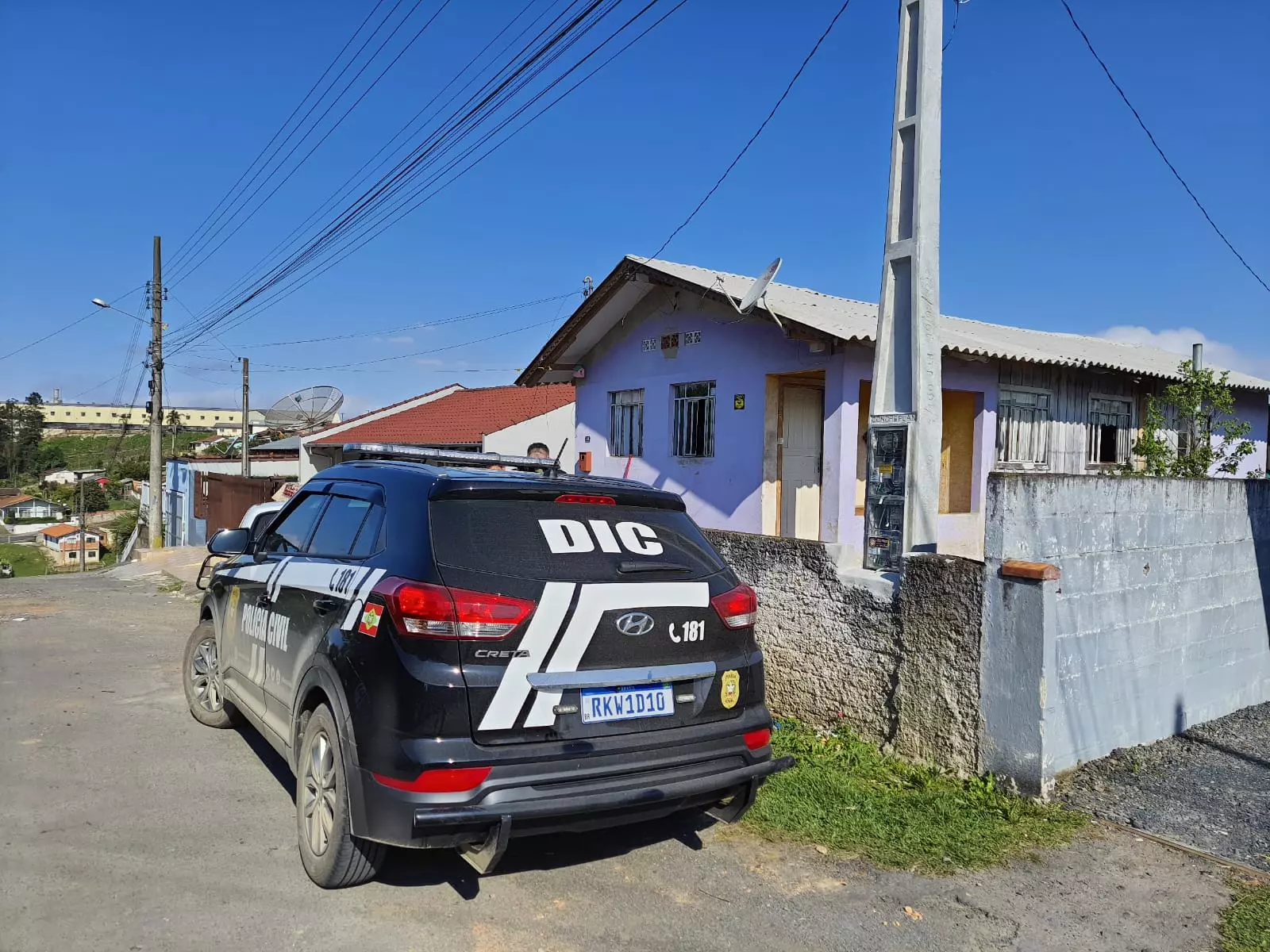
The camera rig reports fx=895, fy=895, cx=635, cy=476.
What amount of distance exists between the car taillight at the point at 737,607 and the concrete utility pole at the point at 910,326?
2.08 m

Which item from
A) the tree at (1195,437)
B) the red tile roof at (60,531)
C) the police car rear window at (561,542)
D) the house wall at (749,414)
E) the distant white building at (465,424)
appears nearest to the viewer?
the police car rear window at (561,542)

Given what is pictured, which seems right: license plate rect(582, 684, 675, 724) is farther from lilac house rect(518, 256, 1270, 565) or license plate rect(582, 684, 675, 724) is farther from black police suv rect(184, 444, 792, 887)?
lilac house rect(518, 256, 1270, 565)

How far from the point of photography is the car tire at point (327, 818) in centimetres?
336

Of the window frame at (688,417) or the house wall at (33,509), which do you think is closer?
the window frame at (688,417)

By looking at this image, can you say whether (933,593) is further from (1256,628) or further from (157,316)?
(157,316)

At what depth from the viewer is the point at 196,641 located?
5.92 metres

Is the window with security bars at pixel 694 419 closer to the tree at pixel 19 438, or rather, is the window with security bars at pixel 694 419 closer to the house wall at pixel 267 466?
the house wall at pixel 267 466

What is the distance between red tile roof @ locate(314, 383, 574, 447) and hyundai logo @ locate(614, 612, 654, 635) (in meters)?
19.6

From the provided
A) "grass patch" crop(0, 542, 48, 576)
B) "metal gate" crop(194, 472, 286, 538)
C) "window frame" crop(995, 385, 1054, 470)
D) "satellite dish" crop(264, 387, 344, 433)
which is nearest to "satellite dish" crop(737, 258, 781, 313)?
"window frame" crop(995, 385, 1054, 470)

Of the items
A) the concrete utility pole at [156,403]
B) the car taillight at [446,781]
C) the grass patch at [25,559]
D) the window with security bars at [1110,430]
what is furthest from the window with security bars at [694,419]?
the grass patch at [25,559]

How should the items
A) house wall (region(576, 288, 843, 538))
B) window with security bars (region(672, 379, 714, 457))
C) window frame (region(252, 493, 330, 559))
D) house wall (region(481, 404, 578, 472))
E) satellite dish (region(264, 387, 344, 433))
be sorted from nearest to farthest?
window frame (region(252, 493, 330, 559)), house wall (region(576, 288, 843, 538)), window with security bars (region(672, 379, 714, 457)), house wall (region(481, 404, 578, 472)), satellite dish (region(264, 387, 344, 433))

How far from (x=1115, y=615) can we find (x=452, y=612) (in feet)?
13.3

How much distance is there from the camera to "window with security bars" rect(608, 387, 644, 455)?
12680 mm

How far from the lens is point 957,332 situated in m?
11.6
